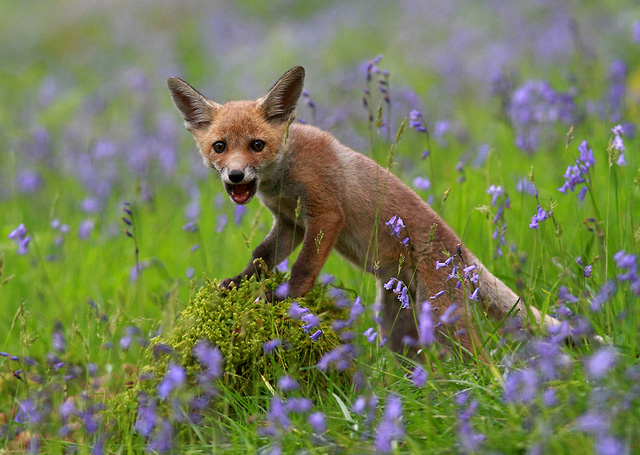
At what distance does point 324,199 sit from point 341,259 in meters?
1.42

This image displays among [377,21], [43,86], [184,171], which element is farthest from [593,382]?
[377,21]

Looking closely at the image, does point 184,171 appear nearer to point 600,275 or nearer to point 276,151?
point 276,151

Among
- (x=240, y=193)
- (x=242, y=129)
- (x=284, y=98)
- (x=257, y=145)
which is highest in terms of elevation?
(x=284, y=98)

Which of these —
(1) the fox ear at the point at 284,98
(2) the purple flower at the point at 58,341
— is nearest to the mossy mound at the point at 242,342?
(2) the purple flower at the point at 58,341

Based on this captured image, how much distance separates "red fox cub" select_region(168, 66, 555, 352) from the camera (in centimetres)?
404

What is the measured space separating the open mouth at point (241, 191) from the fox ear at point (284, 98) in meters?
0.56

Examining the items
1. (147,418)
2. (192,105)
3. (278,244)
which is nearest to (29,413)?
(147,418)

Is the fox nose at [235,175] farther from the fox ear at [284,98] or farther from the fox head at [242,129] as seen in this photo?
the fox ear at [284,98]

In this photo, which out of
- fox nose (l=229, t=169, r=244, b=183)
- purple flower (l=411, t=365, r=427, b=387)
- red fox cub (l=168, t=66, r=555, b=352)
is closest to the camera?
purple flower (l=411, t=365, r=427, b=387)

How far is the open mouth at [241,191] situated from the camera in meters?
3.88

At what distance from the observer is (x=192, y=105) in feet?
14.7

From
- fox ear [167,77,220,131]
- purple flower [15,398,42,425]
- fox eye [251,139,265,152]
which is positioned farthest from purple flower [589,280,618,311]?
fox ear [167,77,220,131]

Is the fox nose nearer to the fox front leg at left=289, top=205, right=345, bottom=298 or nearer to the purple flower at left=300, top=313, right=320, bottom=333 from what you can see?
the fox front leg at left=289, top=205, right=345, bottom=298

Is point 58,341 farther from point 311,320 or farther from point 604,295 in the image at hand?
point 604,295
